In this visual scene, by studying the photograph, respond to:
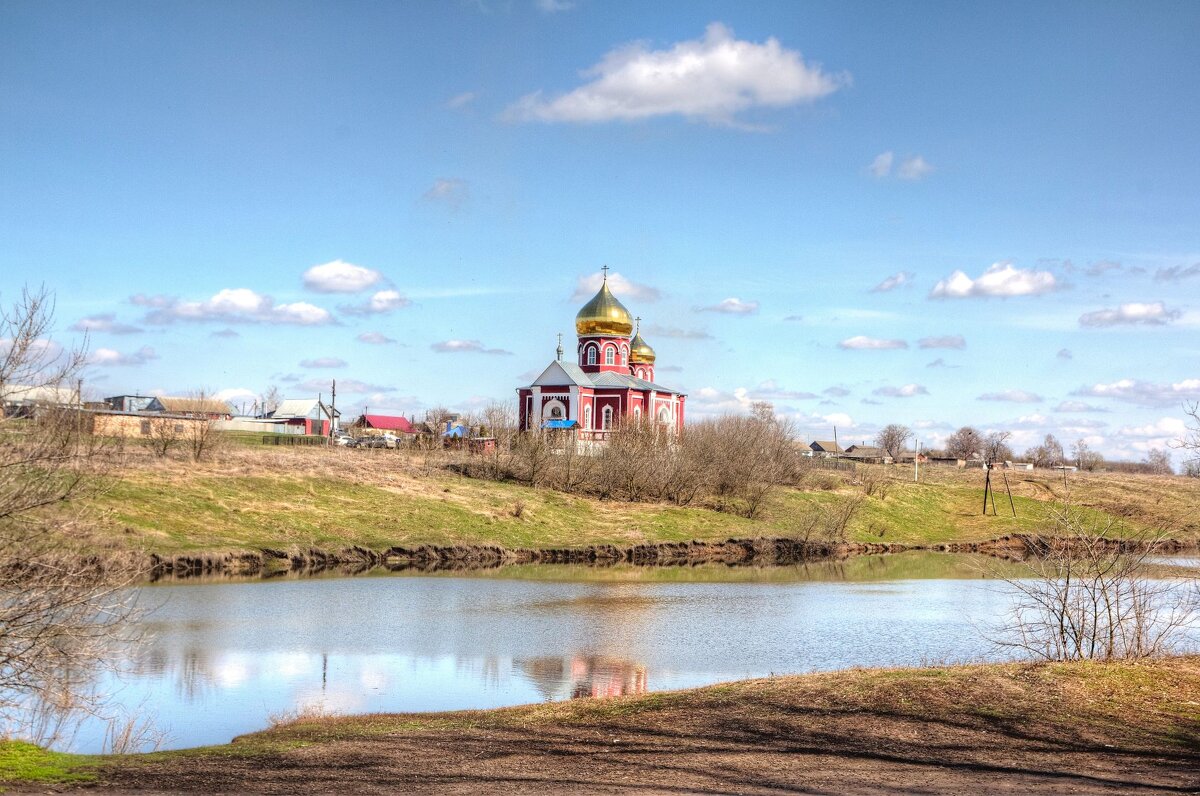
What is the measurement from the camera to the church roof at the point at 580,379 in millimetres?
81125

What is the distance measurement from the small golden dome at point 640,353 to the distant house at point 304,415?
45.0 metres

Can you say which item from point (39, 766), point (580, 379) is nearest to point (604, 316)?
point (580, 379)

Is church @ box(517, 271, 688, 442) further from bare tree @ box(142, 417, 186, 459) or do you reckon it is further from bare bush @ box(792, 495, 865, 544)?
bare tree @ box(142, 417, 186, 459)

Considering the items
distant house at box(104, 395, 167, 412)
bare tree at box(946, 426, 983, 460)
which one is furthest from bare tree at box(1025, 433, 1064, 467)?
distant house at box(104, 395, 167, 412)

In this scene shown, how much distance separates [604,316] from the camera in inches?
3319

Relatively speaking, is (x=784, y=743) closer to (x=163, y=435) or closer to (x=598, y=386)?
(x=163, y=435)

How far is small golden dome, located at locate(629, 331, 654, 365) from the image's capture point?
9294cm

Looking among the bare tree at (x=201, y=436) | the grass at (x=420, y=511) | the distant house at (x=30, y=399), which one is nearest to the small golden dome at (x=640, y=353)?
the grass at (x=420, y=511)

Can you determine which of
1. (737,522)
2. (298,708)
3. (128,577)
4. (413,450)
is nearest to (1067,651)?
(298,708)

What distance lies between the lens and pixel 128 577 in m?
15.8

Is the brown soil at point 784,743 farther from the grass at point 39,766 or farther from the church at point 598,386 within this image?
the church at point 598,386

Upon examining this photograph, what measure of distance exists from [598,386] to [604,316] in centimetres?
591

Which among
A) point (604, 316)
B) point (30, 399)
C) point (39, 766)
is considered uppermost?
point (604, 316)

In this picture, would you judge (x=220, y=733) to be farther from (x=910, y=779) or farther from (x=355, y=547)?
(x=355, y=547)
